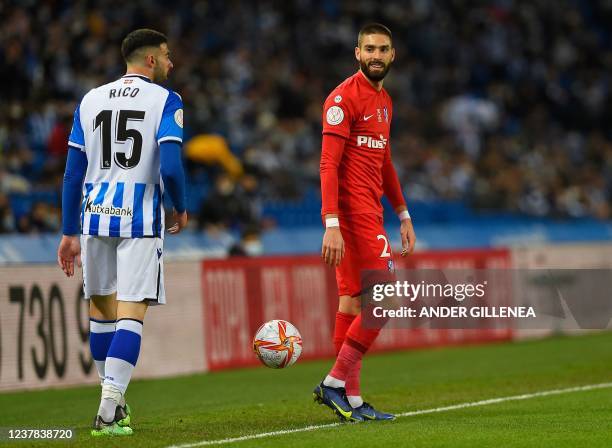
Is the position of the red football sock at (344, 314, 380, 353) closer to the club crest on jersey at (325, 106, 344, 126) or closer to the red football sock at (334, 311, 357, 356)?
the red football sock at (334, 311, 357, 356)

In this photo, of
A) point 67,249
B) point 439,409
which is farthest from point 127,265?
point 439,409

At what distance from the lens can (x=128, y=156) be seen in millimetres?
7645

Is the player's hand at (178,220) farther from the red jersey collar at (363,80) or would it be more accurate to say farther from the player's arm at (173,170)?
the red jersey collar at (363,80)

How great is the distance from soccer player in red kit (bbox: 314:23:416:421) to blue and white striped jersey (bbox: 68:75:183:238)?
1216 mm

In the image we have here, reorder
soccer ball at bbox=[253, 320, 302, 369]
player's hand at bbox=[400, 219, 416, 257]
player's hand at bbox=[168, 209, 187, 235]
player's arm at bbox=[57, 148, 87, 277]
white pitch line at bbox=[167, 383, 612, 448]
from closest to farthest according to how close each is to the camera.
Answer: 1. white pitch line at bbox=[167, 383, 612, 448]
2. player's hand at bbox=[168, 209, 187, 235]
3. player's arm at bbox=[57, 148, 87, 277]
4. soccer ball at bbox=[253, 320, 302, 369]
5. player's hand at bbox=[400, 219, 416, 257]

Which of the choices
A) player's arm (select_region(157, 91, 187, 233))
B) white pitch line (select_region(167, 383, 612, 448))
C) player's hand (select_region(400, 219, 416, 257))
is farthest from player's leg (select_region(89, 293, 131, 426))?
player's hand (select_region(400, 219, 416, 257))

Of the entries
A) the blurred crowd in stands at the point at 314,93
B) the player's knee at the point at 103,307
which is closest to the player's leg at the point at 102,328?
the player's knee at the point at 103,307

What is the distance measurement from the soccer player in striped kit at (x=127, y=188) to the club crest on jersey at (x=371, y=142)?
144cm

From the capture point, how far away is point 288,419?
880 cm

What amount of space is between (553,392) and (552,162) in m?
17.2

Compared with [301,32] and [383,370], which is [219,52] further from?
[383,370]

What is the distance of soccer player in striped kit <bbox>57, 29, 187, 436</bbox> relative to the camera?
7522 millimetres

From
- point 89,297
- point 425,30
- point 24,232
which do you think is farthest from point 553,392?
point 425,30

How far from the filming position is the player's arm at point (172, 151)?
7.46 metres
